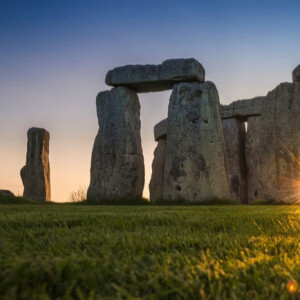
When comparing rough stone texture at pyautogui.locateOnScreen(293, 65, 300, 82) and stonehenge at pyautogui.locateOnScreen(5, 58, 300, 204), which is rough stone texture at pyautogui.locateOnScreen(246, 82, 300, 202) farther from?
rough stone texture at pyautogui.locateOnScreen(293, 65, 300, 82)

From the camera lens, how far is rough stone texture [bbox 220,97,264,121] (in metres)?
14.9

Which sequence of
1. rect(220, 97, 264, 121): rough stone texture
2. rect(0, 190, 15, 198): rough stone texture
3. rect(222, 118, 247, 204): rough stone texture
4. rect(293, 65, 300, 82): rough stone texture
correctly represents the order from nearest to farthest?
rect(0, 190, 15, 198): rough stone texture, rect(293, 65, 300, 82): rough stone texture, rect(222, 118, 247, 204): rough stone texture, rect(220, 97, 264, 121): rough stone texture

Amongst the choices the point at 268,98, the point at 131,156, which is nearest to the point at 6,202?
the point at 131,156

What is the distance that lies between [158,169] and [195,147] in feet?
15.6

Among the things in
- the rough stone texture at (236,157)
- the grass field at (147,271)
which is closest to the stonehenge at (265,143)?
the rough stone texture at (236,157)

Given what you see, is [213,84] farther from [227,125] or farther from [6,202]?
[6,202]

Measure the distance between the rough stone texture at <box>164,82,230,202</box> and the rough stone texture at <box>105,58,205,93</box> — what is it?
0.27 meters

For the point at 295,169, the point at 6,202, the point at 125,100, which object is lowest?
the point at 6,202

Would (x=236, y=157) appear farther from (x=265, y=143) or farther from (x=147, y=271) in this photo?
(x=147, y=271)

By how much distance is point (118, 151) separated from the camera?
11797 millimetres

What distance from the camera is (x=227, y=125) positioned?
15.4m

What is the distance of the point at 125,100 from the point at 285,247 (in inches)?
397

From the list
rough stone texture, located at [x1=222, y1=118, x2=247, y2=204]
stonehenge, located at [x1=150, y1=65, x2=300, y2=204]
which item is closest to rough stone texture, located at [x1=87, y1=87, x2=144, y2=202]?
stonehenge, located at [x1=150, y1=65, x2=300, y2=204]

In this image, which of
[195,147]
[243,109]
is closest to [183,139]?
[195,147]
